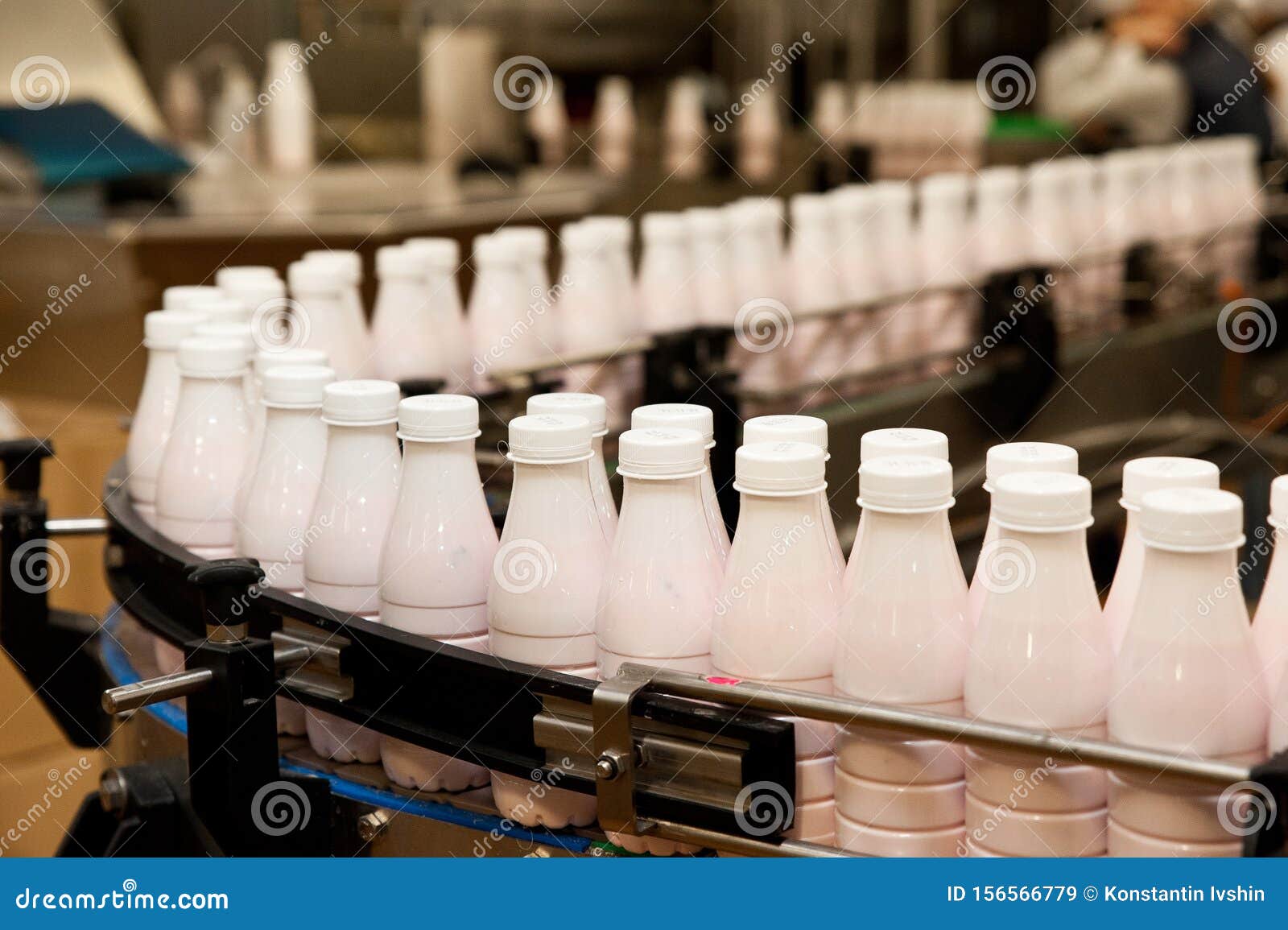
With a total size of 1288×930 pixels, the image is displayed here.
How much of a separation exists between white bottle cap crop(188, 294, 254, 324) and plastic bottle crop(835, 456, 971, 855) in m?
0.89

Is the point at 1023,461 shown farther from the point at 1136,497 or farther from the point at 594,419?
the point at 594,419

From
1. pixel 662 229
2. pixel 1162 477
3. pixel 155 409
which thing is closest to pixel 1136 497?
pixel 1162 477

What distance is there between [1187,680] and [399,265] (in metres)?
1.18

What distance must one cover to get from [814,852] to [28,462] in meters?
1.00

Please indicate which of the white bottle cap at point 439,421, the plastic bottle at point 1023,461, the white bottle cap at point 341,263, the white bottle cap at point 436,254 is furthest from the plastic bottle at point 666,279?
the plastic bottle at point 1023,461

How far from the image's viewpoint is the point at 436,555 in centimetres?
100

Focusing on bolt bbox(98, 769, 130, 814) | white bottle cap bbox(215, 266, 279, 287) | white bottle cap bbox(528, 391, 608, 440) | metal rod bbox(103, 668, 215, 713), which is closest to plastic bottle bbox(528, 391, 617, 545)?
white bottle cap bbox(528, 391, 608, 440)

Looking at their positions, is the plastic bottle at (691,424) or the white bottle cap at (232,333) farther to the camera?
the white bottle cap at (232,333)

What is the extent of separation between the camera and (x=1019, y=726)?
0.78 metres

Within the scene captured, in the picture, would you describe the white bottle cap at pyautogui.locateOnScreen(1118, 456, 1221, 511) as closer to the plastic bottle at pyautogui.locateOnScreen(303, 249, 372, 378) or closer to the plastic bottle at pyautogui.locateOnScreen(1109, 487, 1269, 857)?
the plastic bottle at pyautogui.locateOnScreen(1109, 487, 1269, 857)

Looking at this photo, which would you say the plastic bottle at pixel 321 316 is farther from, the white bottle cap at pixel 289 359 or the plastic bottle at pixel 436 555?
the plastic bottle at pixel 436 555

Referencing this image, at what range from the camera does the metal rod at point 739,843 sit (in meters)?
0.82

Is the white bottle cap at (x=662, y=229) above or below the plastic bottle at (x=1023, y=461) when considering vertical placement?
above

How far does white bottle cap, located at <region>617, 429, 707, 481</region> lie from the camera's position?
0.91 meters
